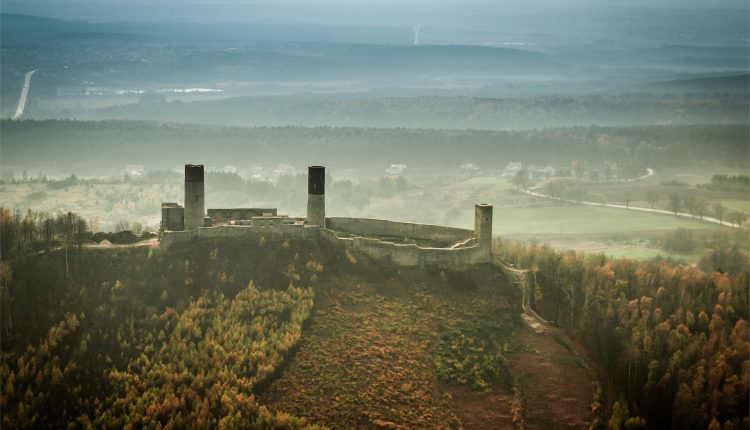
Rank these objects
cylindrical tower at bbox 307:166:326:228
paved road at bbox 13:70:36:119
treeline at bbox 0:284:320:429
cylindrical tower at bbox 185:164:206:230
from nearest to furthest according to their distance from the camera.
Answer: treeline at bbox 0:284:320:429 → cylindrical tower at bbox 185:164:206:230 → cylindrical tower at bbox 307:166:326:228 → paved road at bbox 13:70:36:119

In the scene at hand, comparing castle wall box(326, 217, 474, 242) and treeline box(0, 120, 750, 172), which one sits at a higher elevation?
treeline box(0, 120, 750, 172)

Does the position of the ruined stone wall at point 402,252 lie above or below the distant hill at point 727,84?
below

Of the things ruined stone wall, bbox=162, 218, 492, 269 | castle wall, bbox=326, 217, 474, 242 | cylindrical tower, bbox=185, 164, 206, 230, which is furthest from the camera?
castle wall, bbox=326, 217, 474, 242

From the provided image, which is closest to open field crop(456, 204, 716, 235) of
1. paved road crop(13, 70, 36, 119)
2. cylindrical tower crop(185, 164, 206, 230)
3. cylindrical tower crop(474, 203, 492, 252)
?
cylindrical tower crop(474, 203, 492, 252)

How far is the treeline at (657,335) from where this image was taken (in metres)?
50.2

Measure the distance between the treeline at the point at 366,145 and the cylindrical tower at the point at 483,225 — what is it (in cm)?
9810

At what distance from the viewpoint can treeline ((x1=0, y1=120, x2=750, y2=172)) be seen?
147125 millimetres

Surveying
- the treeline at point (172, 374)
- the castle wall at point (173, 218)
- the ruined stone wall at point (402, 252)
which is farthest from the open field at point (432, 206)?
the treeline at point (172, 374)

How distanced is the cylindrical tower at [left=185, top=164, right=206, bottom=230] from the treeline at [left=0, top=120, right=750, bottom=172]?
93.8 m

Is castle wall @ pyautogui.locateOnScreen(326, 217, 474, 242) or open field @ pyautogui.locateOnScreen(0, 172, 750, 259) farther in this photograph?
open field @ pyautogui.locateOnScreen(0, 172, 750, 259)

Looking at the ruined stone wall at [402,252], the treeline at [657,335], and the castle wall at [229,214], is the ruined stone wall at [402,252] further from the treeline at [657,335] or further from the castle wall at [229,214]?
the castle wall at [229,214]

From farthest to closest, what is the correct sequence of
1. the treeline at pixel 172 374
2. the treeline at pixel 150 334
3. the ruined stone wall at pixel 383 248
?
the ruined stone wall at pixel 383 248 < the treeline at pixel 150 334 < the treeline at pixel 172 374

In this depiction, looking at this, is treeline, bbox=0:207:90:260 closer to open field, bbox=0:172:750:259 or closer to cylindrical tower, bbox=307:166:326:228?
cylindrical tower, bbox=307:166:326:228

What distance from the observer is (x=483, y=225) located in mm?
52062
